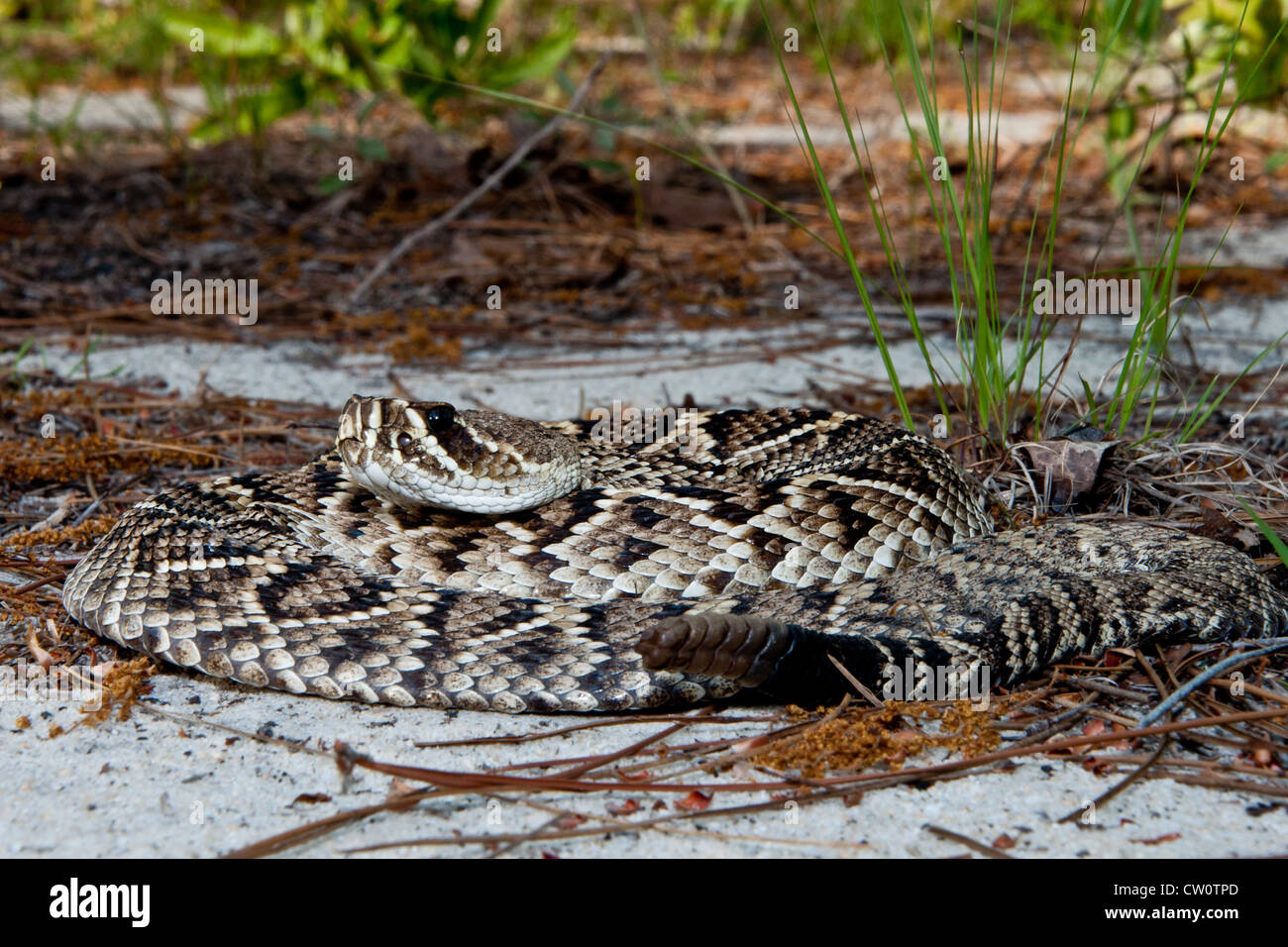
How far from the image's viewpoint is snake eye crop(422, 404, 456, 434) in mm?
3619

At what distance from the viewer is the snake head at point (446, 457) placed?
3578 mm

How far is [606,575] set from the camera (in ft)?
12.3

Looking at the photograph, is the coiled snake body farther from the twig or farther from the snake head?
the twig

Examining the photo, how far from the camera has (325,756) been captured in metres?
2.78

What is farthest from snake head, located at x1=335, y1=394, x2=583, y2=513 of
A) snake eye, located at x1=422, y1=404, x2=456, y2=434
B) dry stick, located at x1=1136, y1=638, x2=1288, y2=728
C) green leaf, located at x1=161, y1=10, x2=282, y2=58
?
green leaf, located at x1=161, y1=10, x2=282, y2=58

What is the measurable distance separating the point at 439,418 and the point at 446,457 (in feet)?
0.39

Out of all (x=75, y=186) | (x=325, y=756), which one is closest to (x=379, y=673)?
(x=325, y=756)

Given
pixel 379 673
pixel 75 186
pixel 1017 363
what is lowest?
pixel 379 673

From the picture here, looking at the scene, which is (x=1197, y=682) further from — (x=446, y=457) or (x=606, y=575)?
(x=446, y=457)

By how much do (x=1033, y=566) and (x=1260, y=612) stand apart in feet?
1.96

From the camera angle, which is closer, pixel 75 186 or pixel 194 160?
pixel 75 186

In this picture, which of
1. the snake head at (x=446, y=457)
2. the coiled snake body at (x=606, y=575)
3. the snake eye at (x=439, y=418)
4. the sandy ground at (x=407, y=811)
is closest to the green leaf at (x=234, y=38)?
the coiled snake body at (x=606, y=575)

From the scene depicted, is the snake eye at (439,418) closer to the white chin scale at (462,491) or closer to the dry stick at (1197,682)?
the white chin scale at (462,491)
